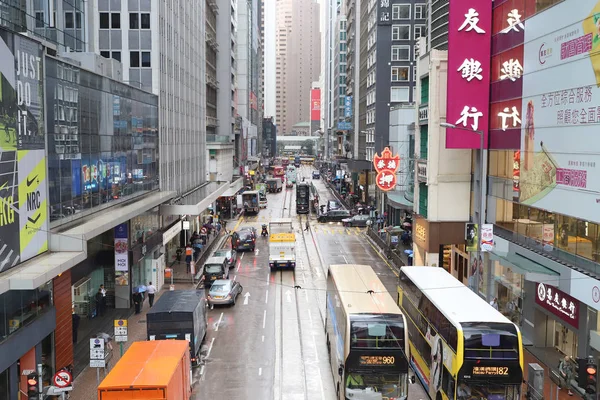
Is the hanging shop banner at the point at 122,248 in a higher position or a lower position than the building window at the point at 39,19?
lower

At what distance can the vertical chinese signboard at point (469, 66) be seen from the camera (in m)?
33.5

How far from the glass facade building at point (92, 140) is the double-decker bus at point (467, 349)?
45.2ft

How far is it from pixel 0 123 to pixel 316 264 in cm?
3413

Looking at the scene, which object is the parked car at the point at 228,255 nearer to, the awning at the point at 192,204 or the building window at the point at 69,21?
the awning at the point at 192,204

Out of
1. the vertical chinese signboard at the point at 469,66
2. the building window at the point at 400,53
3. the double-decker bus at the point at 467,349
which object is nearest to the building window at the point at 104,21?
the vertical chinese signboard at the point at 469,66

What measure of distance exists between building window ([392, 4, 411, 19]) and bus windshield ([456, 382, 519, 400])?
2707 inches

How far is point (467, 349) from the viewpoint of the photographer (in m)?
18.9

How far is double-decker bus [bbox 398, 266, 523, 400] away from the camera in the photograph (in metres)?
18.8

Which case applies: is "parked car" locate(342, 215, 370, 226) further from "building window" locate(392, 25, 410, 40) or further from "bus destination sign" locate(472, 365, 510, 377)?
"bus destination sign" locate(472, 365, 510, 377)

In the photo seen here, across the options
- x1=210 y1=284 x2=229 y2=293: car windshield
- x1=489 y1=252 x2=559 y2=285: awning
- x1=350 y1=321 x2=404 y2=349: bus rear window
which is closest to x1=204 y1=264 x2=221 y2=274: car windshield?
x1=210 y1=284 x2=229 y2=293: car windshield

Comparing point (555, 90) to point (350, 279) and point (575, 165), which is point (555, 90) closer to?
point (575, 165)

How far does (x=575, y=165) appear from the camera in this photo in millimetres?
24484

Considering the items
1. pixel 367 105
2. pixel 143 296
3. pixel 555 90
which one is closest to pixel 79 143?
pixel 143 296

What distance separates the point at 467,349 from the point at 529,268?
9697mm
